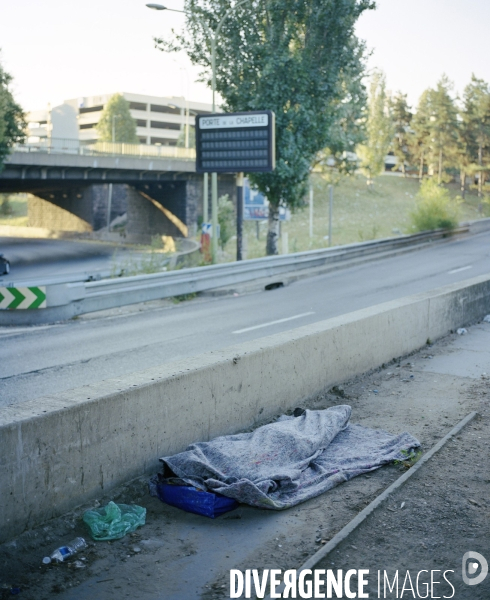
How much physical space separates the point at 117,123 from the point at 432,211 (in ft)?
256

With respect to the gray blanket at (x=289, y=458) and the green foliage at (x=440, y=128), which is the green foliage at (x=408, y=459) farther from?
the green foliage at (x=440, y=128)

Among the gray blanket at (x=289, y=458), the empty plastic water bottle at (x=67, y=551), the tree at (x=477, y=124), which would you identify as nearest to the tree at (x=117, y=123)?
the tree at (x=477, y=124)

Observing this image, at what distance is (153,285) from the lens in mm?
17734

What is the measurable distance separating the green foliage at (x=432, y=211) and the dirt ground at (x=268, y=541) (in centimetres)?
2998

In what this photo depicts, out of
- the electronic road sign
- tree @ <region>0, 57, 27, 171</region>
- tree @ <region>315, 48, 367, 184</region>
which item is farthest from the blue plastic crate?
tree @ <region>315, 48, 367, 184</region>

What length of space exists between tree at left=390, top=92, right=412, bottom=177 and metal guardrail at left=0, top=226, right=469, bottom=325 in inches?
2712

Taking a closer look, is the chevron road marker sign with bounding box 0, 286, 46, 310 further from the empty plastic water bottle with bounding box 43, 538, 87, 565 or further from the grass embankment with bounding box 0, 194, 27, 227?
the grass embankment with bounding box 0, 194, 27, 227

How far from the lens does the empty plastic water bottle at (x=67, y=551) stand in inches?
167

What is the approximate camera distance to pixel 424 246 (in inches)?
1236

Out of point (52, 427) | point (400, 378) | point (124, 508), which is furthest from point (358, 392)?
point (52, 427)

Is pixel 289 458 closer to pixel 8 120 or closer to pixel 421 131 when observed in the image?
pixel 8 120

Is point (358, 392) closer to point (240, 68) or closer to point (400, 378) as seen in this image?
point (400, 378)

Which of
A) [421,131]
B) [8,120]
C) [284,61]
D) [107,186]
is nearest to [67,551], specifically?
[284,61]

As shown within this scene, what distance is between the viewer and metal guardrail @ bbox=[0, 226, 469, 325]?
15.5 metres
